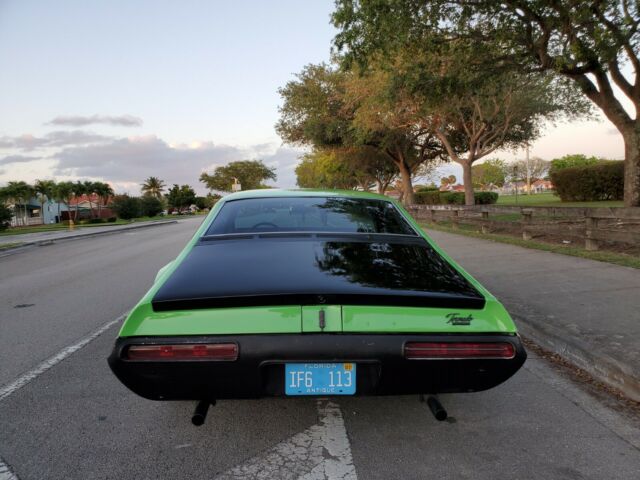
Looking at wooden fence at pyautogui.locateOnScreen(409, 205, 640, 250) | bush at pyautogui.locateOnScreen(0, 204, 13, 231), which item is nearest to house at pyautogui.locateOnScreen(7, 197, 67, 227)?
bush at pyautogui.locateOnScreen(0, 204, 13, 231)

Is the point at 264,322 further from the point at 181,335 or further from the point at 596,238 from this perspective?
the point at 596,238

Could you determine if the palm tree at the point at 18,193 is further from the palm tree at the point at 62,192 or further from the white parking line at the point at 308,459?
the white parking line at the point at 308,459

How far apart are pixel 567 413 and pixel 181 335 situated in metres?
2.54

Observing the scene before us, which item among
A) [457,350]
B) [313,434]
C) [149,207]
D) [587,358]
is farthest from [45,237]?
[149,207]

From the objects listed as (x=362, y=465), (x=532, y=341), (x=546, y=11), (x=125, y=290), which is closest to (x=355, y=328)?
(x=362, y=465)

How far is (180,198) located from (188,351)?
311 ft

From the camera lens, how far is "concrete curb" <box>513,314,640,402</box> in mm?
3262

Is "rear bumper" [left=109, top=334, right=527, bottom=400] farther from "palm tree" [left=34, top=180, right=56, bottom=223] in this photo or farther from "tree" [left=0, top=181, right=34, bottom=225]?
"palm tree" [left=34, top=180, right=56, bottom=223]

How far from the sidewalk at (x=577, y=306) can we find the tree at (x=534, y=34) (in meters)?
5.00

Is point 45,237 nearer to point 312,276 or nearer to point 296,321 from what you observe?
point 312,276

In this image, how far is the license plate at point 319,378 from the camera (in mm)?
2250

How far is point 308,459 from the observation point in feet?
8.11

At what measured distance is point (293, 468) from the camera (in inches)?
94.1

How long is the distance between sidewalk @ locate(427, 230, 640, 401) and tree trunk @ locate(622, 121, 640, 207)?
13.5 feet
